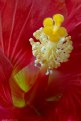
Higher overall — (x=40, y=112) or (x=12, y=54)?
(x=12, y=54)

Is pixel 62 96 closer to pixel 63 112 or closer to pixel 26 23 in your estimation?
pixel 63 112

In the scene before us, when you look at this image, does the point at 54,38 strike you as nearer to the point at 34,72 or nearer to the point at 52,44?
the point at 52,44

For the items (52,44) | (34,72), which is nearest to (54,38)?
(52,44)

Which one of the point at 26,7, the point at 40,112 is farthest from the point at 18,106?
the point at 26,7
